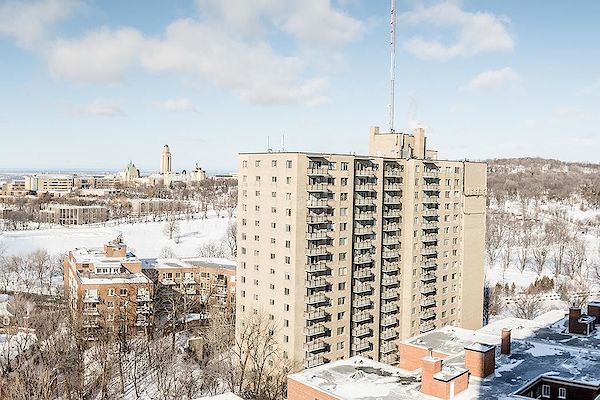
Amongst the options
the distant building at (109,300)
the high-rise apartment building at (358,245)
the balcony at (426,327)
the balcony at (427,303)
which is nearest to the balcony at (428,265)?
the high-rise apartment building at (358,245)

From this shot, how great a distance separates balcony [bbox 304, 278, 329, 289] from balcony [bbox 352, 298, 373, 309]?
3.99 meters

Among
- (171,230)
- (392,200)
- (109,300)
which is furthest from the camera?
(171,230)

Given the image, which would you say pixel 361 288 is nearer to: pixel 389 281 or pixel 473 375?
pixel 389 281

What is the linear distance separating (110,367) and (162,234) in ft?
277

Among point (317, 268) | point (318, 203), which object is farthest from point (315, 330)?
point (318, 203)

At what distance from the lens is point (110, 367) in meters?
41.4

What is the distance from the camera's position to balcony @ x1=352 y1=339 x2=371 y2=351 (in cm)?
4654

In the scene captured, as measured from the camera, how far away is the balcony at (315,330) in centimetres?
4256

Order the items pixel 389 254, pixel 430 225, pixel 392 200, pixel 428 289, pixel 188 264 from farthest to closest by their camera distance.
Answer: pixel 188 264 < pixel 430 225 < pixel 428 289 < pixel 392 200 < pixel 389 254

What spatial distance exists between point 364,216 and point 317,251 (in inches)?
246

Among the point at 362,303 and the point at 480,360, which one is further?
the point at 362,303

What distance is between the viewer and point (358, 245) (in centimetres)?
4672

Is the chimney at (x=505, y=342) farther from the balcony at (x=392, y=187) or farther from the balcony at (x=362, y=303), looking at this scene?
the balcony at (x=392, y=187)

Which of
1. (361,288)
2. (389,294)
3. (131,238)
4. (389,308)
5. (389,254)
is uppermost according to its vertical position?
(389,254)
